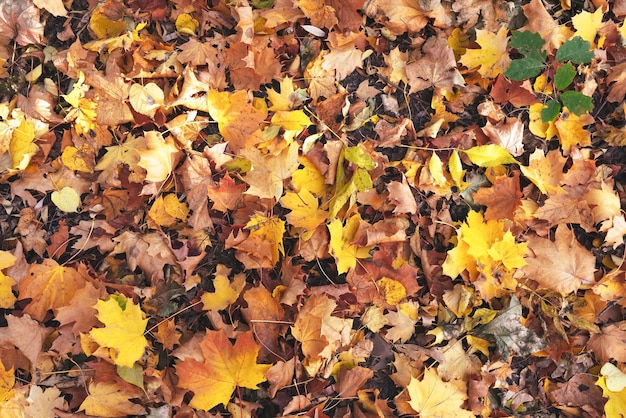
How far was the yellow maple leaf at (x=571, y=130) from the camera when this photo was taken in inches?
90.0

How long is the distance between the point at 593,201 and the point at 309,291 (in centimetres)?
131

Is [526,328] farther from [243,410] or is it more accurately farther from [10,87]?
[10,87]

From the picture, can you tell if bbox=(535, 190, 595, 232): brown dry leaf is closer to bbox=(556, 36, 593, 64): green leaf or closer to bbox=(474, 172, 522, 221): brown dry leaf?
bbox=(474, 172, 522, 221): brown dry leaf

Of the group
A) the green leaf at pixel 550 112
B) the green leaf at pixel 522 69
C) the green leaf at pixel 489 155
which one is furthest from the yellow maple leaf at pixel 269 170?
the green leaf at pixel 550 112

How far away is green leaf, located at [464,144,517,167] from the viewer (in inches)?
86.7

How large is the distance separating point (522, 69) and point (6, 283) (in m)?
2.32

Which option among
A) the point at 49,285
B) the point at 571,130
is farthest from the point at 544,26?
the point at 49,285

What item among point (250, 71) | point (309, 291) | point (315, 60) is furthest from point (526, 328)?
point (250, 71)

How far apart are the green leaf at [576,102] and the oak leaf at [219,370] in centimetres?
169

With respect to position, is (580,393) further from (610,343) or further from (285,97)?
(285,97)

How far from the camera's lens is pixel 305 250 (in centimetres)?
203

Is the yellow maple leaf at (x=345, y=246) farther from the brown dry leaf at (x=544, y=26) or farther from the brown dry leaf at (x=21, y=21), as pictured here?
the brown dry leaf at (x=21, y=21)

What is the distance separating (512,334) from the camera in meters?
2.09

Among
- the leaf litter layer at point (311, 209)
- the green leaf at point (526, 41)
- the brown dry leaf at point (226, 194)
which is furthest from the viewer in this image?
the green leaf at point (526, 41)
